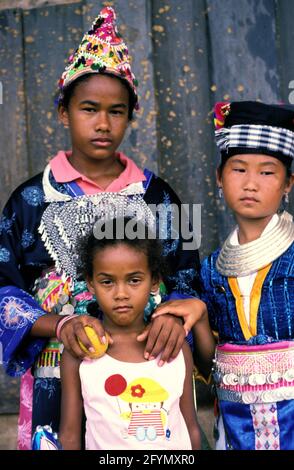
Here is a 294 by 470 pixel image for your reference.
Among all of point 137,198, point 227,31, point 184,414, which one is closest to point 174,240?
point 137,198

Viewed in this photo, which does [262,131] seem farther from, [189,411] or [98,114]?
[189,411]

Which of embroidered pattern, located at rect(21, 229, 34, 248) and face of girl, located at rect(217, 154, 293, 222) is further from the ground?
face of girl, located at rect(217, 154, 293, 222)

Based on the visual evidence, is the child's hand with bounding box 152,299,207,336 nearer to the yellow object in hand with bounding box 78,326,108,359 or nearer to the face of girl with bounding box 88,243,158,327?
the face of girl with bounding box 88,243,158,327

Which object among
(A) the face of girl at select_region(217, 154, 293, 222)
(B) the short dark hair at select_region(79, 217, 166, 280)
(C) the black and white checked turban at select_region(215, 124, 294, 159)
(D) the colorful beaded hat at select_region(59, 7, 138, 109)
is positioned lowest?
(B) the short dark hair at select_region(79, 217, 166, 280)

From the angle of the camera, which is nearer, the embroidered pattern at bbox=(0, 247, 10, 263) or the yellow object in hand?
the yellow object in hand

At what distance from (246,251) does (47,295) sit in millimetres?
727

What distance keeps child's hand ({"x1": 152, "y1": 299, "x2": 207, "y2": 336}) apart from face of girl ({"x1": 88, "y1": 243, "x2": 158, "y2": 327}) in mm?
76

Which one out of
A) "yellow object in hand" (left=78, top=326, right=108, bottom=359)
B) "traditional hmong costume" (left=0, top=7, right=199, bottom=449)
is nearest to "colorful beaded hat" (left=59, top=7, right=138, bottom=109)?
"traditional hmong costume" (left=0, top=7, right=199, bottom=449)

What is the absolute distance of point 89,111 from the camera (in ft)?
10.5

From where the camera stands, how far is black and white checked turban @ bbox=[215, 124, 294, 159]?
120 inches

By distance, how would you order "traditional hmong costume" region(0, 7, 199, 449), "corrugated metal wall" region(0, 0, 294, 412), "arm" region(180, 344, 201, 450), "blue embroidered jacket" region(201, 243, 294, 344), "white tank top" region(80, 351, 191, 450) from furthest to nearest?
"corrugated metal wall" region(0, 0, 294, 412)
"traditional hmong costume" region(0, 7, 199, 449)
"blue embroidered jacket" region(201, 243, 294, 344)
"arm" region(180, 344, 201, 450)
"white tank top" region(80, 351, 191, 450)

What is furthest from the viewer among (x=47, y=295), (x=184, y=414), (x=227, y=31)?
(x=227, y=31)
